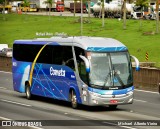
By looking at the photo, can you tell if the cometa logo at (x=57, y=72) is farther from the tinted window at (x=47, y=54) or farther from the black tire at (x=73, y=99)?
the black tire at (x=73, y=99)

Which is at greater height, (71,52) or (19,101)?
(71,52)

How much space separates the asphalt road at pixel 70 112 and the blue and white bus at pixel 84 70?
1.86ft

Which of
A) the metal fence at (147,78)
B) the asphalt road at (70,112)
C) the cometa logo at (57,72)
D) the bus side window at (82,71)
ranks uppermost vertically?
the bus side window at (82,71)

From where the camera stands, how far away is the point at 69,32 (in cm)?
7644

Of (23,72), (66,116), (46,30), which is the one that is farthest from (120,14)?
(66,116)

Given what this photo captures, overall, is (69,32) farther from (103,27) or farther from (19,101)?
(19,101)

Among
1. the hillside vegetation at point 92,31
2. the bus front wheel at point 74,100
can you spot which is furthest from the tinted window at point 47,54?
the hillside vegetation at point 92,31

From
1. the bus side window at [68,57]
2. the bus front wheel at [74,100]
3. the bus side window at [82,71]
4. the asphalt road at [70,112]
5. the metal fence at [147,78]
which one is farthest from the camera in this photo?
the metal fence at [147,78]

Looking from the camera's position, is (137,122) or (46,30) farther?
(46,30)

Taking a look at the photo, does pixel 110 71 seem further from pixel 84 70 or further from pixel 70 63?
pixel 70 63

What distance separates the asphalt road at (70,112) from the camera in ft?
67.1

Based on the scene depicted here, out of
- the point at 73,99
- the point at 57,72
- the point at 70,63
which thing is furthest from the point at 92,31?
the point at 73,99

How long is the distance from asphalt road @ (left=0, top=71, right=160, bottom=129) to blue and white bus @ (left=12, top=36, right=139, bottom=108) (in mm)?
566

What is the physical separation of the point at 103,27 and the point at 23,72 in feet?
156
